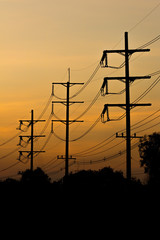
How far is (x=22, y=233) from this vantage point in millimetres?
31484

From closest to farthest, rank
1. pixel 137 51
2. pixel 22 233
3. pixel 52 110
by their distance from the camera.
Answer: pixel 22 233 < pixel 137 51 < pixel 52 110

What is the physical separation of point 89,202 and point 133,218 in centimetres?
965

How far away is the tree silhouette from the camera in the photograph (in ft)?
416

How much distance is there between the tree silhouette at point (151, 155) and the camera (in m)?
127

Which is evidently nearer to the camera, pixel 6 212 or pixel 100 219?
pixel 100 219

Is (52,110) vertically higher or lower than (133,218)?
higher

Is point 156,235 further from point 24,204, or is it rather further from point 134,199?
point 24,204

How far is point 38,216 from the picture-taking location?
40125 millimetres

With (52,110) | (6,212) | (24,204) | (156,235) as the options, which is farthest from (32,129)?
(156,235)

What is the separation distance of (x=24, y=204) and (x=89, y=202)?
10539 millimetres

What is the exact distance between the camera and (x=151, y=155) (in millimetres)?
130625

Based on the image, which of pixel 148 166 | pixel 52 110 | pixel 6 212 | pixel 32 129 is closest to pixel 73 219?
pixel 6 212

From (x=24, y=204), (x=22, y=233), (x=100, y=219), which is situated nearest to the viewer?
→ (x=22, y=233)

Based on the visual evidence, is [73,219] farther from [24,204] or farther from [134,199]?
[24,204]
